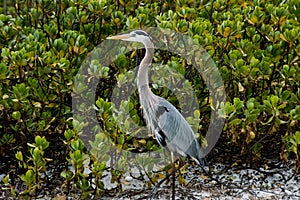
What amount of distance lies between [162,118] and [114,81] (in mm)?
829

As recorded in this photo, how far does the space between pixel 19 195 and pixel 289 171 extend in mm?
1992

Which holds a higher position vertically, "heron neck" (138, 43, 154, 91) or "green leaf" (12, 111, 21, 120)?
"heron neck" (138, 43, 154, 91)

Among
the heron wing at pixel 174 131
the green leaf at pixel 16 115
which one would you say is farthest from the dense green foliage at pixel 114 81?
the heron wing at pixel 174 131

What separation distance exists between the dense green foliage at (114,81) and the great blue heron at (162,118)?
26cm

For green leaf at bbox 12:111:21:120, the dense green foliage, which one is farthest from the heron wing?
green leaf at bbox 12:111:21:120

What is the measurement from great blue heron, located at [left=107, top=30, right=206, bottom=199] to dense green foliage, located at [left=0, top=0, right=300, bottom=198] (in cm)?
26

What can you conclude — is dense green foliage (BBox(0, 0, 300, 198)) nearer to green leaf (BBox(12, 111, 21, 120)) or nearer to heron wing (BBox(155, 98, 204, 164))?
green leaf (BBox(12, 111, 21, 120))

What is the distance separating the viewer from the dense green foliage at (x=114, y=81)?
361 centimetres

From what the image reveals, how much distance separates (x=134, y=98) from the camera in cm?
389

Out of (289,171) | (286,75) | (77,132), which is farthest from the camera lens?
(289,171)

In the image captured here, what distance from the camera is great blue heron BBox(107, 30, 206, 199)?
3229 millimetres

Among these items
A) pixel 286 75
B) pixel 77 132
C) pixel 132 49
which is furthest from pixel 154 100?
pixel 286 75

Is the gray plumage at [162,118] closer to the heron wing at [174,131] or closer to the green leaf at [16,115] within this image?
the heron wing at [174,131]

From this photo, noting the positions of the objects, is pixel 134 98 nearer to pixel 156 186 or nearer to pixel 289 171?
pixel 156 186
